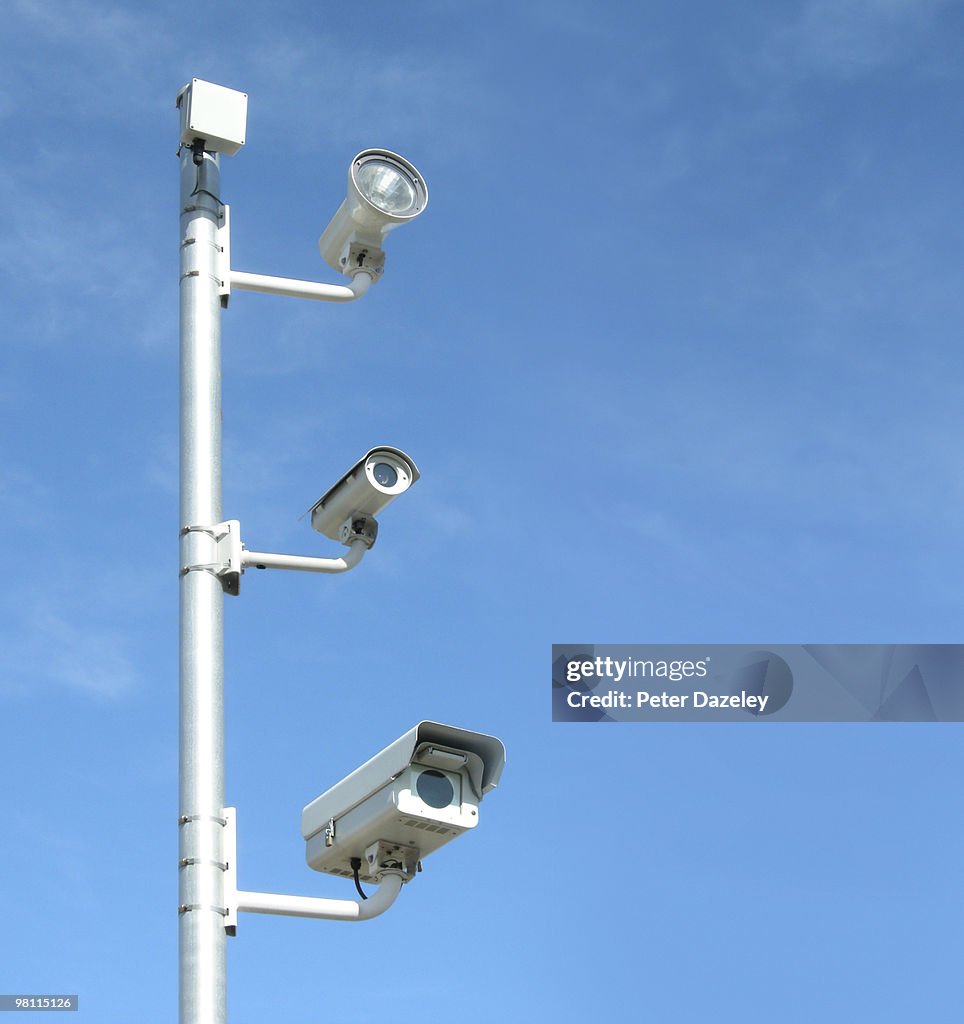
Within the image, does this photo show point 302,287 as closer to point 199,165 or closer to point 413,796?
point 199,165

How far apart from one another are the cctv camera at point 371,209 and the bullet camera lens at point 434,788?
→ 111 inches

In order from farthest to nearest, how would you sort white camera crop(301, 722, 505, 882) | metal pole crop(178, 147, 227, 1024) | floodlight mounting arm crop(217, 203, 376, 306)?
1. floodlight mounting arm crop(217, 203, 376, 306)
2. white camera crop(301, 722, 505, 882)
3. metal pole crop(178, 147, 227, 1024)

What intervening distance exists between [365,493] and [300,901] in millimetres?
2052

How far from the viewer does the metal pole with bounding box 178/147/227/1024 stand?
22.9ft

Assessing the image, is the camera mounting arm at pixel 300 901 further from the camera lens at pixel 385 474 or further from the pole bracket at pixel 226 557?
the camera lens at pixel 385 474

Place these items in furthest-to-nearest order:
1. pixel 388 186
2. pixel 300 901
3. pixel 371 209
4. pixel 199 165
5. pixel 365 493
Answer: pixel 388 186
pixel 371 209
pixel 199 165
pixel 365 493
pixel 300 901

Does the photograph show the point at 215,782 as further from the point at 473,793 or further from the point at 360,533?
the point at 360,533

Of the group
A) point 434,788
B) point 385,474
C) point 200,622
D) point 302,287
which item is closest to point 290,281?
point 302,287

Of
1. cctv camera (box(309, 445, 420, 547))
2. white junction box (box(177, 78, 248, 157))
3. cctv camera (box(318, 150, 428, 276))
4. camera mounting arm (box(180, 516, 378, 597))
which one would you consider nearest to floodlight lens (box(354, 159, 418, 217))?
cctv camera (box(318, 150, 428, 276))

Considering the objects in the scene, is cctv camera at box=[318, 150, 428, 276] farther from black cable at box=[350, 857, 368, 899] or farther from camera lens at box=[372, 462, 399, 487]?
black cable at box=[350, 857, 368, 899]

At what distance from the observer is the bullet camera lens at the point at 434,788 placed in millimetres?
7469

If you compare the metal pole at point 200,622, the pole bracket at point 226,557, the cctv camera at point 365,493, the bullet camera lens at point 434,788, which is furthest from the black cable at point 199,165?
the bullet camera lens at point 434,788

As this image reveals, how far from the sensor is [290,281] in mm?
8695

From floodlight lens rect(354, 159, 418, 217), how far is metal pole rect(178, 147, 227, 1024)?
793mm
